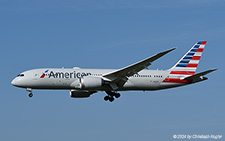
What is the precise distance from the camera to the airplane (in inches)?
1981

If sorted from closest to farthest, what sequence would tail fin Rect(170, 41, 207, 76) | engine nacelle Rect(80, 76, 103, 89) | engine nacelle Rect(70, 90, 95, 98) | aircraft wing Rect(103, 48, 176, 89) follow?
aircraft wing Rect(103, 48, 176, 89), engine nacelle Rect(80, 76, 103, 89), engine nacelle Rect(70, 90, 95, 98), tail fin Rect(170, 41, 207, 76)

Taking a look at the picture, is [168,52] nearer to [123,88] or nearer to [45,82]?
[123,88]

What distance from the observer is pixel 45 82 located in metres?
50.3

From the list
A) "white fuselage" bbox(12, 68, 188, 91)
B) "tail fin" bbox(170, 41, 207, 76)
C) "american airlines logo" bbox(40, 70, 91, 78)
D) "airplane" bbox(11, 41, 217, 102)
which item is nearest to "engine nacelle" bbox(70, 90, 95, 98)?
"airplane" bbox(11, 41, 217, 102)

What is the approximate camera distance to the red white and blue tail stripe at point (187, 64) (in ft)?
183

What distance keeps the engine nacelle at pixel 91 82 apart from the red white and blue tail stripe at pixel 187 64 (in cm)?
943

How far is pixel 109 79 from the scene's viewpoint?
51.5m

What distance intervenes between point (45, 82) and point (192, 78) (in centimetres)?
1761

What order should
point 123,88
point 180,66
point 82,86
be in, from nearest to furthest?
point 82,86 < point 123,88 < point 180,66

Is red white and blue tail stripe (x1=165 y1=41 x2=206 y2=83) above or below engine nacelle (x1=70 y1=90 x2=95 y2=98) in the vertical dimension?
above

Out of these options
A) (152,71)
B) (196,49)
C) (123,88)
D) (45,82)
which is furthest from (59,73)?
(196,49)

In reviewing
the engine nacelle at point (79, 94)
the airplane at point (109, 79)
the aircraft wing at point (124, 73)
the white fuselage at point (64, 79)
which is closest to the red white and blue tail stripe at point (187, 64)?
the airplane at point (109, 79)

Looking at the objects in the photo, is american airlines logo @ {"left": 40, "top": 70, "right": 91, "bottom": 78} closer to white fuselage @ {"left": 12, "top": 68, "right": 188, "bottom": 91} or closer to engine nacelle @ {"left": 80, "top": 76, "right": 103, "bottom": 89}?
white fuselage @ {"left": 12, "top": 68, "right": 188, "bottom": 91}

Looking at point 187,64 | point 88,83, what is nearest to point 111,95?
point 88,83
